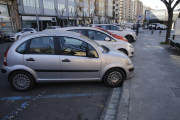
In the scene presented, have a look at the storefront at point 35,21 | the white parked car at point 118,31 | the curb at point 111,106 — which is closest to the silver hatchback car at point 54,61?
the curb at point 111,106

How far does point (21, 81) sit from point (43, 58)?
37.3 inches

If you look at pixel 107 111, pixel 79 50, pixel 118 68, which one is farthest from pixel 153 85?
pixel 79 50

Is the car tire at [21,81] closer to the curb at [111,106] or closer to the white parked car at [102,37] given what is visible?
the curb at [111,106]

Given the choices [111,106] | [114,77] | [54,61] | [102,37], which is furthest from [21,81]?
[102,37]

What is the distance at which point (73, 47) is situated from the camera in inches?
160

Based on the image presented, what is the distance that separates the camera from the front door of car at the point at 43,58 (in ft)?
12.7

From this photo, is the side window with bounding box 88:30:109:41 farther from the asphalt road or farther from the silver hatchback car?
the asphalt road

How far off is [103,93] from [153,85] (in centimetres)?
152

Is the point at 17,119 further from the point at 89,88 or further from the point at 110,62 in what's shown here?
the point at 110,62

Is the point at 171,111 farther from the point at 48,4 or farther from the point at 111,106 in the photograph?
the point at 48,4

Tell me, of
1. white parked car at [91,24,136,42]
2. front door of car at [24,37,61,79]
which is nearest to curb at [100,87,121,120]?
front door of car at [24,37,61,79]

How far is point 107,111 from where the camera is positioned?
10.4 ft

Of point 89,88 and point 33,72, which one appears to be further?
point 89,88

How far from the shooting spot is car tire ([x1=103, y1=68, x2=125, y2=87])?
420cm
